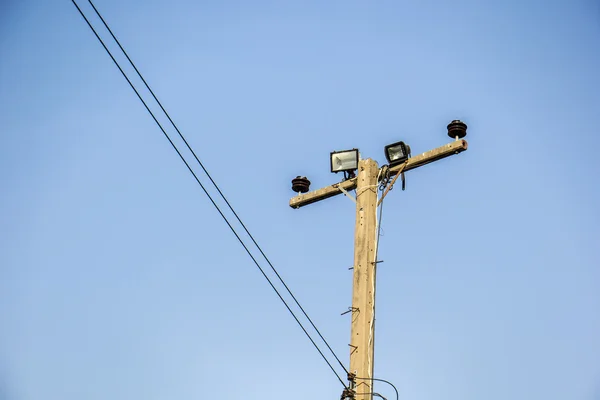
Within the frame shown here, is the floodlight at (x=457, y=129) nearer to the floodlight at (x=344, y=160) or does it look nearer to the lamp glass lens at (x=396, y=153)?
the lamp glass lens at (x=396, y=153)

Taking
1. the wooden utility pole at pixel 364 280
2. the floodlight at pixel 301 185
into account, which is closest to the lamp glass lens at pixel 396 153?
the wooden utility pole at pixel 364 280

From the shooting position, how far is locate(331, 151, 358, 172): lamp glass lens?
8648 millimetres

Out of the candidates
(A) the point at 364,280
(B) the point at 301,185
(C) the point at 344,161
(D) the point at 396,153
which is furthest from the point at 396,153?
(A) the point at 364,280

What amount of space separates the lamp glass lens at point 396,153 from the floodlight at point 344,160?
1.34 feet

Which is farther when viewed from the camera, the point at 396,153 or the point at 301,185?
the point at 301,185

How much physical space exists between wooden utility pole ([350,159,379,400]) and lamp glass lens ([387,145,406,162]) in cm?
22

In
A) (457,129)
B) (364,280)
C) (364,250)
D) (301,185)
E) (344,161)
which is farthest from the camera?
(301,185)

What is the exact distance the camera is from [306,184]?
9.20 meters

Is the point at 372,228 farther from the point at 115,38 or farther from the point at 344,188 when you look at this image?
the point at 115,38

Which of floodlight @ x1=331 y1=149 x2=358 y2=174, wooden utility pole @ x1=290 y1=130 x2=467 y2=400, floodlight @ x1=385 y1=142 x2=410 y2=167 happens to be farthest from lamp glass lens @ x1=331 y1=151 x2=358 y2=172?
floodlight @ x1=385 y1=142 x2=410 y2=167

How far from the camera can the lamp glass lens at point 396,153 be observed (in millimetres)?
8523

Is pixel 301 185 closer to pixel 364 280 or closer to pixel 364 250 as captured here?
pixel 364 250

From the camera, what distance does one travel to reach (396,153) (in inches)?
338

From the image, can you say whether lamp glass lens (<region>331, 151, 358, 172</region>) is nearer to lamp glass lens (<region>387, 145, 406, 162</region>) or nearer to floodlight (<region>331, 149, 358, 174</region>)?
floodlight (<region>331, 149, 358, 174</region>)
